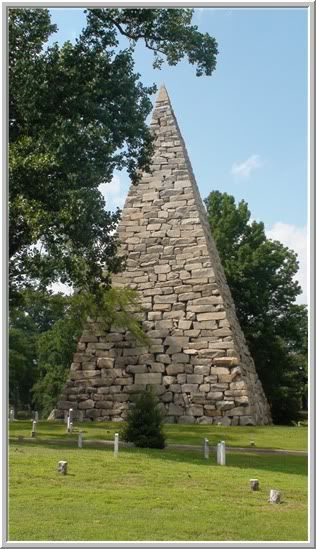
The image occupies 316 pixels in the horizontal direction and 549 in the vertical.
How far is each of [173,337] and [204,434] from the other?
5.70 m

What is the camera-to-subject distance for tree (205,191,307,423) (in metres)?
33.4

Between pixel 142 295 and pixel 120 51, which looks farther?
pixel 142 295

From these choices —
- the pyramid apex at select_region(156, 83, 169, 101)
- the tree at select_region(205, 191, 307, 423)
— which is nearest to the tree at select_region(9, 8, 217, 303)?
the pyramid apex at select_region(156, 83, 169, 101)

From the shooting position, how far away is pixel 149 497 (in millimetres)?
10211

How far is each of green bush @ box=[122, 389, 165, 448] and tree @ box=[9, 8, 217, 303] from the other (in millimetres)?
3687

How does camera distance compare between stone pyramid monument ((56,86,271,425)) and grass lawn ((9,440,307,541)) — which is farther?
stone pyramid monument ((56,86,271,425))

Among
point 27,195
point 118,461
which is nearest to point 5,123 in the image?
point 27,195

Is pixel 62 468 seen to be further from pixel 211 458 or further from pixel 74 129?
pixel 74 129

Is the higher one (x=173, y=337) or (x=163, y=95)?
(x=163, y=95)

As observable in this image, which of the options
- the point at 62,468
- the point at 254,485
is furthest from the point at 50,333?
the point at 254,485

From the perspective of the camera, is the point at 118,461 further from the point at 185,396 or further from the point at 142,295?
the point at 142,295

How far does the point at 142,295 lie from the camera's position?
27.0 m

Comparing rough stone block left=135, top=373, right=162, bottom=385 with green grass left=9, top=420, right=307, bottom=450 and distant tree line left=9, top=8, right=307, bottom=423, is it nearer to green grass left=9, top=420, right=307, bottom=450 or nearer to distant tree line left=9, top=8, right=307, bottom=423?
green grass left=9, top=420, right=307, bottom=450

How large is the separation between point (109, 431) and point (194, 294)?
6957 millimetres
